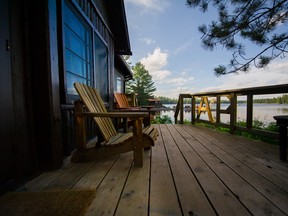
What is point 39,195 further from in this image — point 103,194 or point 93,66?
point 93,66

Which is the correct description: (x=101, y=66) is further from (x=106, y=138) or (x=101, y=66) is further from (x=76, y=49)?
Result: (x=106, y=138)

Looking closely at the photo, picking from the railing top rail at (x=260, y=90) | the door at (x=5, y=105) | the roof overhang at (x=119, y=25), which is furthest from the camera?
the roof overhang at (x=119, y=25)

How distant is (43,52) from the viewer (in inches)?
58.0

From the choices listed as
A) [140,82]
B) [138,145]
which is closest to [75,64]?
[138,145]

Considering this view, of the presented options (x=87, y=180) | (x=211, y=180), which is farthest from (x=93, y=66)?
(x=211, y=180)

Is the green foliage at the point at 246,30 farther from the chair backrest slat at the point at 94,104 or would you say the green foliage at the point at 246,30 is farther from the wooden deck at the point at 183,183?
the chair backrest slat at the point at 94,104

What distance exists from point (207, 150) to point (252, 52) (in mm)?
2061

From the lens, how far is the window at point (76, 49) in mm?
2066

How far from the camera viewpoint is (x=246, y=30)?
2.95 metres

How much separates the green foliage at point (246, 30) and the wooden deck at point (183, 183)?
5.92 feet

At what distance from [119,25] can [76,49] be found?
2641mm

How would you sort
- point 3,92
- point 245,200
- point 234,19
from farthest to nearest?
point 234,19 → point 3,92 → point 245,200

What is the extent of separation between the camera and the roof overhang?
13.6ft

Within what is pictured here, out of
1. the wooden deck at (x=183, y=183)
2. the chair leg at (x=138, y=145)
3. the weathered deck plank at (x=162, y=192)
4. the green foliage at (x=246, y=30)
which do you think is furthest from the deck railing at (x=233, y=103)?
the chair leg at (x=138, y=145)
